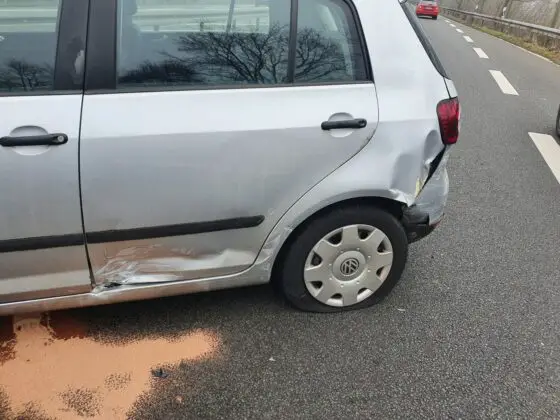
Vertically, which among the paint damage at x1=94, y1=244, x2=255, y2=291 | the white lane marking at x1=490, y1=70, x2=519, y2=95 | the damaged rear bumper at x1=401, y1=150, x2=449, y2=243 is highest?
the damaged rear bumper at x1=401, y1=150, x2=449, y2=243

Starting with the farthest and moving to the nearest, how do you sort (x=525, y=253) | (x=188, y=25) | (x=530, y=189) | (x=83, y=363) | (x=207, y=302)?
1. (x=530, y=189)
2. (x=525, y=253)
3. (x=207, y=302)
4. (x=83, y=363)
5. (x=188, y=25)

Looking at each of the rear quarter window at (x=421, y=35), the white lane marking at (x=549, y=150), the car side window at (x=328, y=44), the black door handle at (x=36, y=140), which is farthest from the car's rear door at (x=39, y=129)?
the white lane marking at (x=549, y=150)

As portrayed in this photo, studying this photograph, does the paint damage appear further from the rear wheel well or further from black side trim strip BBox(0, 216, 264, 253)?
the rear wheel well

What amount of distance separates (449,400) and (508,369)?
39 cm

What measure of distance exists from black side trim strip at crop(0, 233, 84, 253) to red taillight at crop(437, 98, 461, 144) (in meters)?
1.67

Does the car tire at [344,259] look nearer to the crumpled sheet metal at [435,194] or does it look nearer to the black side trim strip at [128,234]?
the crumpled sheet metal at [435,194]

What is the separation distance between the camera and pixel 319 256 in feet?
8.03

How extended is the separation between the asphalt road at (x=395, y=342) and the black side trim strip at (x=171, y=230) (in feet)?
1.97

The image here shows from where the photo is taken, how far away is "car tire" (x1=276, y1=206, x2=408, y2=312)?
93.7 inches

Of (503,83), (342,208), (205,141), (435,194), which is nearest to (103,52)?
(205,141)

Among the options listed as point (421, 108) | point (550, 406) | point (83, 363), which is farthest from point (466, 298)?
point (83, 363)

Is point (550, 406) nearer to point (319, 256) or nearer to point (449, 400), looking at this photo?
point (449, 400)

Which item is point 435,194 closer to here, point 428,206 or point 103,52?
point 428,206

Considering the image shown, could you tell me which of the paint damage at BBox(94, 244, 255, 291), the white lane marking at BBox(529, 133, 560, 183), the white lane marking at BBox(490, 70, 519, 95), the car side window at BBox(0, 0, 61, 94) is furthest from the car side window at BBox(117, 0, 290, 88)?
the white lane marking at BBox(490, 70, 519, 95)
